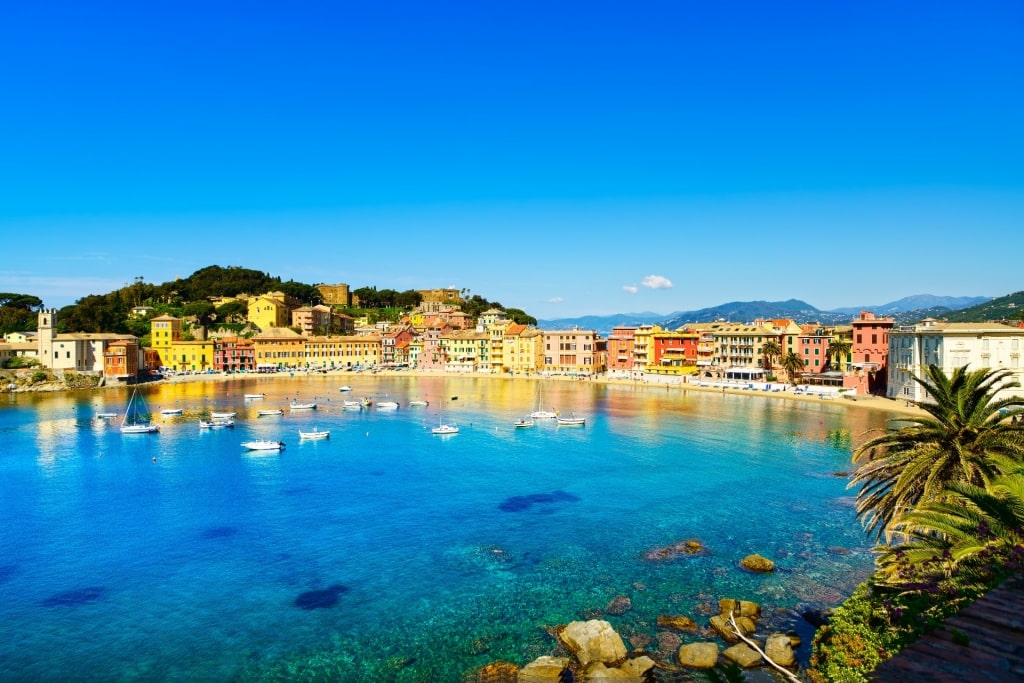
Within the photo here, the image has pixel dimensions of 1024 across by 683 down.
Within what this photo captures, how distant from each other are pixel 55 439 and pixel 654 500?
167ft

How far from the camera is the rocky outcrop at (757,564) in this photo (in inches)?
956

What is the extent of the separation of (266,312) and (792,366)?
110 metres

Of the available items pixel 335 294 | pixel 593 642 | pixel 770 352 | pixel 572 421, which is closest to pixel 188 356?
pixel 335 294

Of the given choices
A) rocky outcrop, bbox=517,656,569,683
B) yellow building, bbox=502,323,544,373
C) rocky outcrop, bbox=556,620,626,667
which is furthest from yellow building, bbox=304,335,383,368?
rocky outcrop, bbox=517,656,569,683

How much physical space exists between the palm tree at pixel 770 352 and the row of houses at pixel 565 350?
0.81ft

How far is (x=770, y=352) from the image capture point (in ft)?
324

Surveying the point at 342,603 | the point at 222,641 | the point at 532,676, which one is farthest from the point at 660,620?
the point at 222,641

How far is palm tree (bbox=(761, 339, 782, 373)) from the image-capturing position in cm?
9831

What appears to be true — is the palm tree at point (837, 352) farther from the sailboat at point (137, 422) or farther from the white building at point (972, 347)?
the sailboat at point (137, 422)

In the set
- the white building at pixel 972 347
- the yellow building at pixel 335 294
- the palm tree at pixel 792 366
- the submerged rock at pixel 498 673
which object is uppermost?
the yellow building at pixel 335 294

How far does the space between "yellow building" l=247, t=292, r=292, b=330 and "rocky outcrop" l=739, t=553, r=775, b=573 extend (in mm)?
133473

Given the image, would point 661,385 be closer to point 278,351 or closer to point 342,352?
point 342,352

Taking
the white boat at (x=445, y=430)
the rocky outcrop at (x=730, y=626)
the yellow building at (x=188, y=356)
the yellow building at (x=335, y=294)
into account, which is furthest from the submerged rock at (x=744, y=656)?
the yellow building at (x=335, y=294)

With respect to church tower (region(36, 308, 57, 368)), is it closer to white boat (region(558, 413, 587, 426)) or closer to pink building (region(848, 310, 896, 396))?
white boat (region(558, 413, 587, 426))
